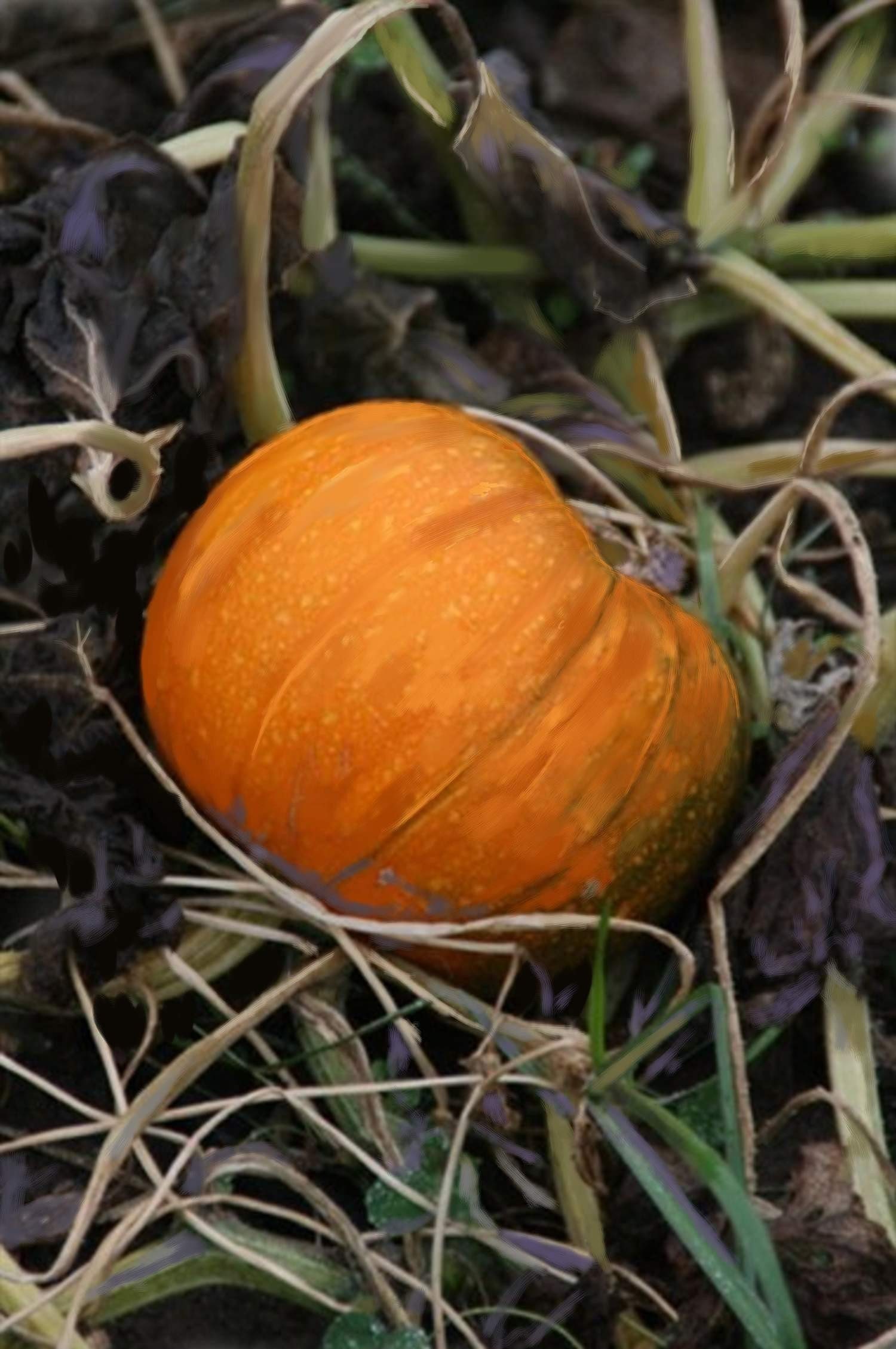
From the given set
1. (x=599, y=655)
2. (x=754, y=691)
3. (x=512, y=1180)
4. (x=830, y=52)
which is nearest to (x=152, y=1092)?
(x=512, y=1180)

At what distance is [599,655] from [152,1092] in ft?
1.98

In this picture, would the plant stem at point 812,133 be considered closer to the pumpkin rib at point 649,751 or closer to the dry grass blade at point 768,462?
the dry grass blade at point 768,462

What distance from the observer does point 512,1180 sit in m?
1.81

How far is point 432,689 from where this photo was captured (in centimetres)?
163

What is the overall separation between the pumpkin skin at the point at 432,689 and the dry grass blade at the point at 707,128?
2.27ft

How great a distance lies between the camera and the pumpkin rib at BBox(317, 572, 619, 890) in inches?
64.7

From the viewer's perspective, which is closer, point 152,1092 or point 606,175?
point 152,1092

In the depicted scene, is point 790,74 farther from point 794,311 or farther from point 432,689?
point 432,689

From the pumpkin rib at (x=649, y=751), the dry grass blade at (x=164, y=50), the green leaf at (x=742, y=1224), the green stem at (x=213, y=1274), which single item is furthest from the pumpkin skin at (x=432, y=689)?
the dry grass blade at (x=164, y=50)

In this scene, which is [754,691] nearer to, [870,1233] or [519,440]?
[519,440]

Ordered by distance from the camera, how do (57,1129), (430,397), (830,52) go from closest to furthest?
1. (57,1129)
2. (430,397)
3. (830,52)

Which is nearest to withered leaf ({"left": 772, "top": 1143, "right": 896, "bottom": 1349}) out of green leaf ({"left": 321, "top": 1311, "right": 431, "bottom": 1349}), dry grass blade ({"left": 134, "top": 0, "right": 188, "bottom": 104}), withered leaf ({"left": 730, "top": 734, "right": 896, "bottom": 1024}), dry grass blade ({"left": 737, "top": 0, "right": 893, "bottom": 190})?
withered leaf ({"left": 730, "top": 734, "right": 896, "bottom": 1024})

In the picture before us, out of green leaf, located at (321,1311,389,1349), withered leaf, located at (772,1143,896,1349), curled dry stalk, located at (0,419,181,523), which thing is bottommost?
green leaf, located at (321,1311,389,1349)

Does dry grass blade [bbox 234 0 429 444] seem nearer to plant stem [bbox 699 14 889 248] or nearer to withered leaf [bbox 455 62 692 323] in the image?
withered leaf [bbox 455 62 692 323]
